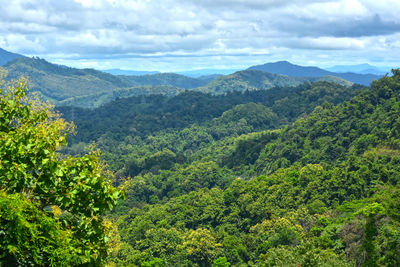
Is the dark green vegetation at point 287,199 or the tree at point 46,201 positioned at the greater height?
the tree at point 46,201

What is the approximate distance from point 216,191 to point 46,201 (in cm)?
5270

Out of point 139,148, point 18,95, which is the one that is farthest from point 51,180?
point 139,148

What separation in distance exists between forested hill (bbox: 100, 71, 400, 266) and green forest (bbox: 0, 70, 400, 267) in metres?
0.15

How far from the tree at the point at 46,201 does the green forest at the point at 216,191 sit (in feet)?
0.09

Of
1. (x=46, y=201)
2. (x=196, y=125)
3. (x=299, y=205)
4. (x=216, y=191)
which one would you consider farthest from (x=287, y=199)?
(x=196, y=125)

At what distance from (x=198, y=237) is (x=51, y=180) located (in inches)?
1386

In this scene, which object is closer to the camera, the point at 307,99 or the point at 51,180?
the point at 51,180

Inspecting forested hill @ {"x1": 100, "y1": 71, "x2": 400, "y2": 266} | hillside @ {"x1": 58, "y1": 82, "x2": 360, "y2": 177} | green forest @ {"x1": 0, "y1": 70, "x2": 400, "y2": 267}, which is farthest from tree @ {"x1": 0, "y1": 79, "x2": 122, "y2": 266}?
hillside @ {"x1": 58, "y1": 82, "x2": 360, "y2": 177}

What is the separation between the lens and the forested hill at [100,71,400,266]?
2542cm

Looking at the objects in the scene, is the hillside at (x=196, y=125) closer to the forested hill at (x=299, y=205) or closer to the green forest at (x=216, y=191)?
the green forest at (x=216, y=191)

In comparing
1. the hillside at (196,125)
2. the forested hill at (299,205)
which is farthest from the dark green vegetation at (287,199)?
the hillside at (196,125)

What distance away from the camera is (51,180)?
844 cm

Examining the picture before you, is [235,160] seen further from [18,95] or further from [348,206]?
[18,95]

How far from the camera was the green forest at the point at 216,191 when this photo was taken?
836 cm
